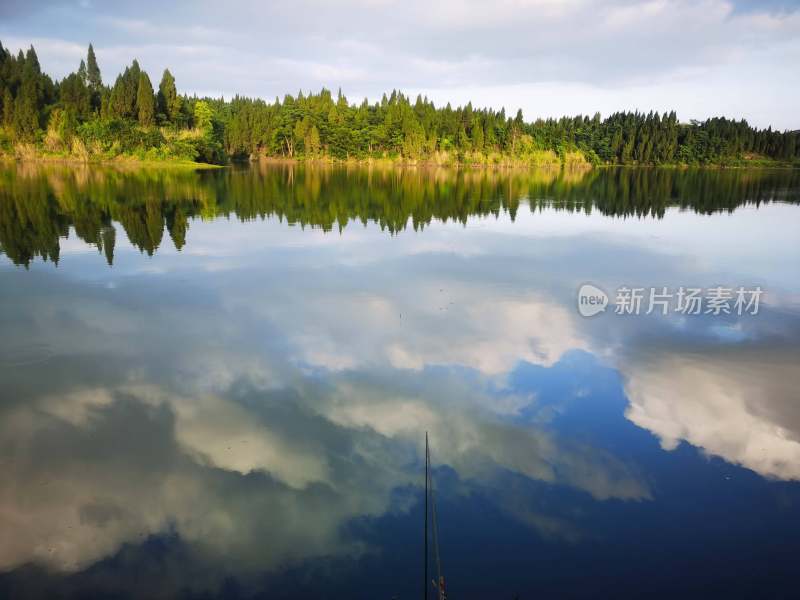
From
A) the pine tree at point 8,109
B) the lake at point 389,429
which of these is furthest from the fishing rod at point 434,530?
the pine tree at point 8,109

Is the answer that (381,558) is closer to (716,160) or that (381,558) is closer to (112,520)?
(112,520)

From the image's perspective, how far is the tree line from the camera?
7119 cm

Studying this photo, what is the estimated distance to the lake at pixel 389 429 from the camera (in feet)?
17.8

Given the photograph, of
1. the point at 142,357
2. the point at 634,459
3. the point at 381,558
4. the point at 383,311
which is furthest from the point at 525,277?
the point at 381,558

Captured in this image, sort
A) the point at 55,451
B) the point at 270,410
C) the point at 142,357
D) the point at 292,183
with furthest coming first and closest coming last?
the point at 292,183 → the point at 142,357 → the point at 270,410 → the point at 55,451

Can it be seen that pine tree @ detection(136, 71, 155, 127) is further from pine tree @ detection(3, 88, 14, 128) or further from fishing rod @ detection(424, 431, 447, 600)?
fishing rod @ detection(424, 431, 447, 600)

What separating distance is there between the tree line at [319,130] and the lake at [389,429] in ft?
214

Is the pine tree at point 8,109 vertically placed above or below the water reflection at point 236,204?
above

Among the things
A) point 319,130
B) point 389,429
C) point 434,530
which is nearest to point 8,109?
point 319,130

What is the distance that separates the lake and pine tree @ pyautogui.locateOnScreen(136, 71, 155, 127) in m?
67.6

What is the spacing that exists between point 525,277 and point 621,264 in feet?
15.6

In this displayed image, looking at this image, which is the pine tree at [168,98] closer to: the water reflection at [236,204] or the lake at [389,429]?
the water reflection at [236,204]

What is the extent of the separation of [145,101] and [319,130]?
108ft

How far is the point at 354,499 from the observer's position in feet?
20.7
